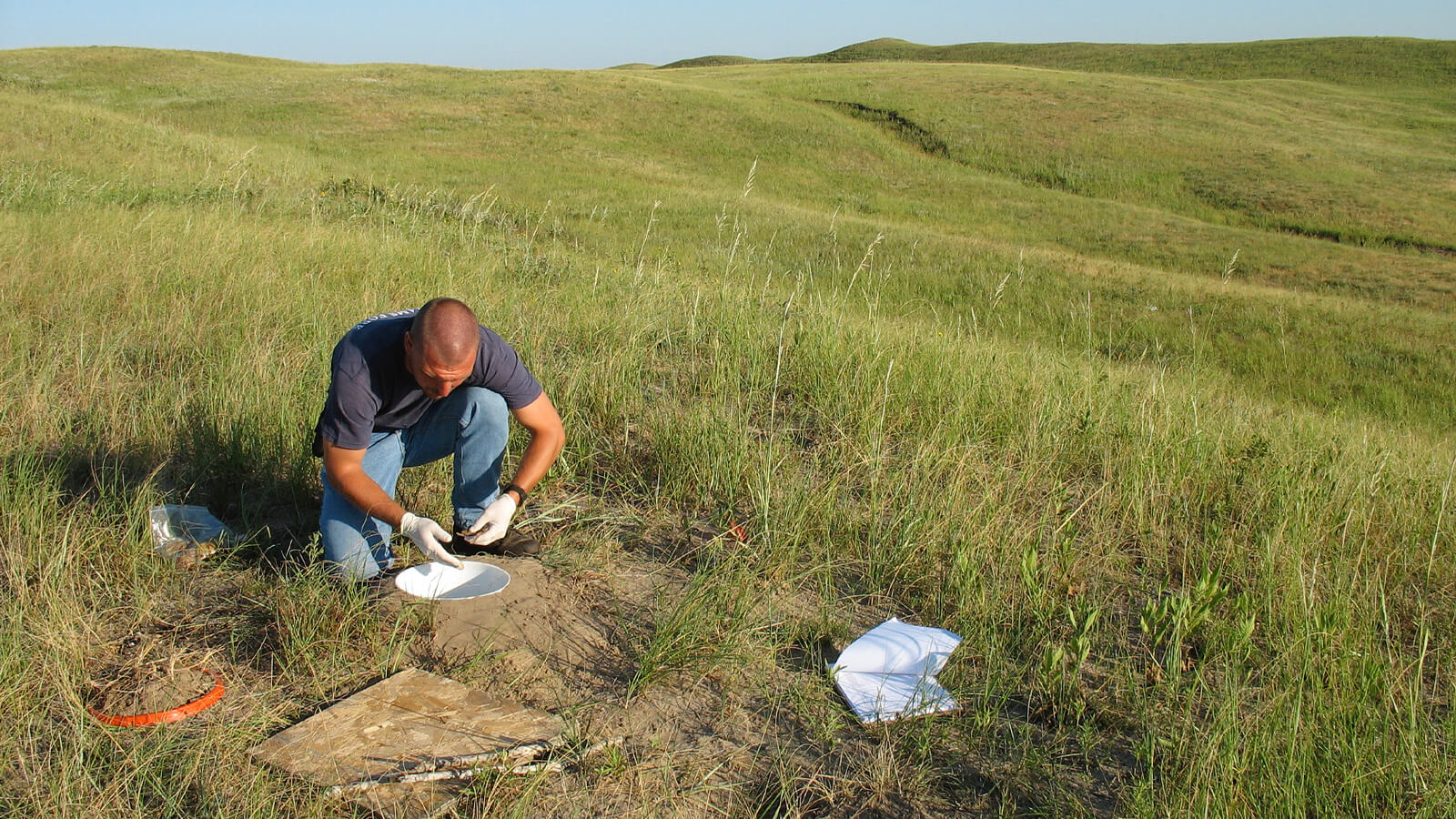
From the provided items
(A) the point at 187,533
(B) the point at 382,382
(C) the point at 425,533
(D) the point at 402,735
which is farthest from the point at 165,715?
(B) the point at 382,382

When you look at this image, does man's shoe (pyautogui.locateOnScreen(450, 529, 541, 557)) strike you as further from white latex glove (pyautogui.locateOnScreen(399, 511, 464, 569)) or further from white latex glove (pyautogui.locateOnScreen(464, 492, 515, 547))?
white latex glove (pyautogui.locateOnScreen(399, 511, 464, 569))

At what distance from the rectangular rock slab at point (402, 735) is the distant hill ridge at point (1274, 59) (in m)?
53.3

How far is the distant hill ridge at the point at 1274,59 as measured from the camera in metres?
45.1

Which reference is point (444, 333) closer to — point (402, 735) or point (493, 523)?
point (493, 523)

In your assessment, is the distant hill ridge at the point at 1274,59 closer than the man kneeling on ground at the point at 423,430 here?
No

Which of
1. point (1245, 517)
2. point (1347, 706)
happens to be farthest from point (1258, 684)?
point (1245, 517)

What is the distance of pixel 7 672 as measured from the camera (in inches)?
85.0

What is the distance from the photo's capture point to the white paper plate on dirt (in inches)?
109

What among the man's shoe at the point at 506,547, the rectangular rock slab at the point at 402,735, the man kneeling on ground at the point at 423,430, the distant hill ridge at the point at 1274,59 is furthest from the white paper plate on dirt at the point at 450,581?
the distant hill ridge at the point at 1274,59

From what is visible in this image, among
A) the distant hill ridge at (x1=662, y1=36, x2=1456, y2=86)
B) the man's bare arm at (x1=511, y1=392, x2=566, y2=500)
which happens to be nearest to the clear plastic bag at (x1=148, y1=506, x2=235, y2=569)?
the man's bare arm at (x1=511, y1=392, x2=566, y2=500)

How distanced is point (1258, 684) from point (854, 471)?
156 centimetres

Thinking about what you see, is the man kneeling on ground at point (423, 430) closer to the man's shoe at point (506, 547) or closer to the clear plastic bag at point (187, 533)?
the man's shoe at point (506, 547)

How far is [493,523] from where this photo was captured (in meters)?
2.88

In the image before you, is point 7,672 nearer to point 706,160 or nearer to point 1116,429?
point 1116,429
